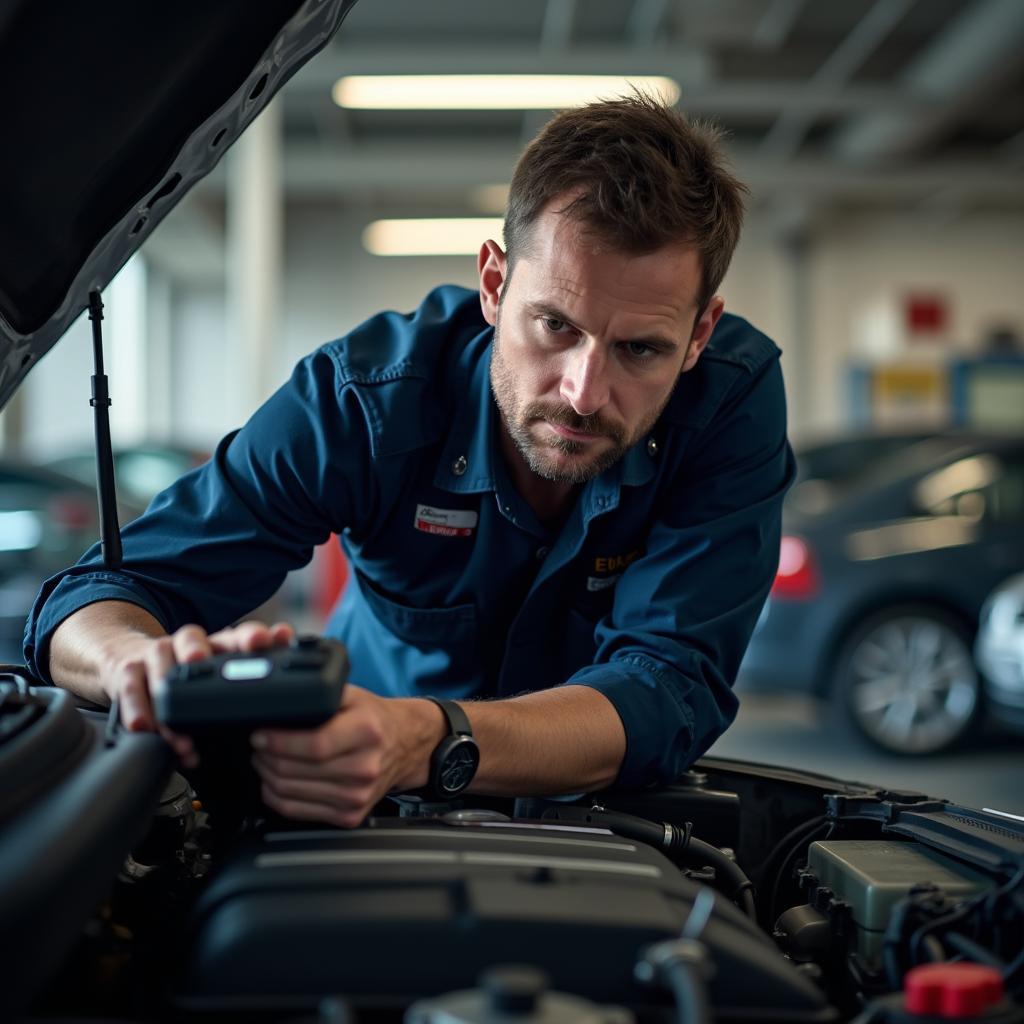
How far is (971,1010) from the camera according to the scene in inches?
29.9

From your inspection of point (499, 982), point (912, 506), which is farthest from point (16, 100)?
point (912, 506)

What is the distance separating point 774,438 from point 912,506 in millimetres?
3391

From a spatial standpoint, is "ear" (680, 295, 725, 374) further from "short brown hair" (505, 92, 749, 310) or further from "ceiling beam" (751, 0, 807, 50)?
"ceiling beam" (751, 0, 807, 50)

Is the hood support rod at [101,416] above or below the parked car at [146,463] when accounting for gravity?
below

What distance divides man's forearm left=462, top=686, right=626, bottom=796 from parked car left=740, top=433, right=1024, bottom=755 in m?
3.49

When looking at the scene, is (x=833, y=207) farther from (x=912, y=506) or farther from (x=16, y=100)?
(x=16, y=100)

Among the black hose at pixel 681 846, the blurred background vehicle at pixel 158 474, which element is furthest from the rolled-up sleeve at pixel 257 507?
the blurred background vehicle at pixel 158 474

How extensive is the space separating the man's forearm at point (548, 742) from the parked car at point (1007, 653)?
2.92m

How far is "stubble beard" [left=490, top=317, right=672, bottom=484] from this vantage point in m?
1.37

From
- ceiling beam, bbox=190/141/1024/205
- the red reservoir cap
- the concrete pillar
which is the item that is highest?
ceiling beam, bbox=190/141/1024/205

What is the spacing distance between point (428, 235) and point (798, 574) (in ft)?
28.7

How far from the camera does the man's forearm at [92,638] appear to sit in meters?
1.22

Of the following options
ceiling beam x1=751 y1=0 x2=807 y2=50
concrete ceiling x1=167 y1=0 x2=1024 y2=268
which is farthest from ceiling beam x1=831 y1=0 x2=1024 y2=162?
ceiling beam x1=751 y1=0 x2=807 y2=50

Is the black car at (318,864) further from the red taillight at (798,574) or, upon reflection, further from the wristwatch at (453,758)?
the red taillight at (798,574)
